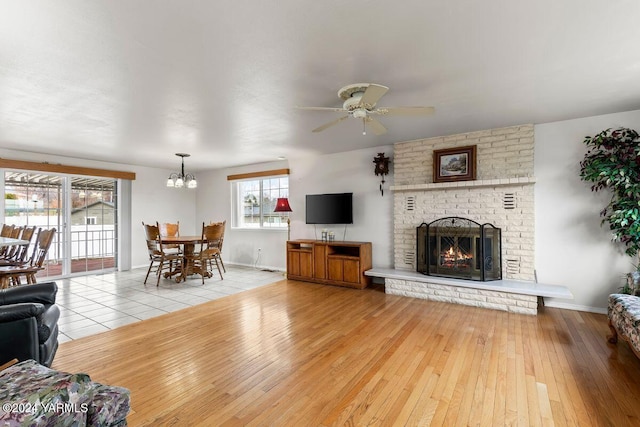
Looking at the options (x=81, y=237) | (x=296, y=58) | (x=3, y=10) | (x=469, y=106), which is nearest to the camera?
(x=3, y=10)

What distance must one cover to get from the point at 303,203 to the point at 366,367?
12.7ft

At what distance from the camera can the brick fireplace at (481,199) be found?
3725 millimetres

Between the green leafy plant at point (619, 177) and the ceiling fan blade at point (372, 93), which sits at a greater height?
the ceiling fan blade at point (372, 93)

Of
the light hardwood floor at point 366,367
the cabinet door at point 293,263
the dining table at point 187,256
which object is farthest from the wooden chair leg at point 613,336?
the dining table at point 187,256

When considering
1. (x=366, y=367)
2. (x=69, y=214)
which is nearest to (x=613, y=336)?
(x=366, y=367)

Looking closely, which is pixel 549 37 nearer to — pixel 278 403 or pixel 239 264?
pixel 278 403

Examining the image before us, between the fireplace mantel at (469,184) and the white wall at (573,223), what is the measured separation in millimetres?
214

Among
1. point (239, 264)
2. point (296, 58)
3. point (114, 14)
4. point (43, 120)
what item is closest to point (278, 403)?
point (296, 58)

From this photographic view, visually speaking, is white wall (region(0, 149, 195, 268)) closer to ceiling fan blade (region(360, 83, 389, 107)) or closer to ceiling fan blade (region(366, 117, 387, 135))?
ceiling fan blade (region(366, 117, 387, 135))

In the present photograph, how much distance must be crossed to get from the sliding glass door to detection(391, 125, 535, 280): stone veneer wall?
19.1 feet

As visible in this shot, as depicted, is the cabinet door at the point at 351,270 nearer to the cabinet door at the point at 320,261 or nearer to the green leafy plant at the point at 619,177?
the cabinet door at the point at 320,261

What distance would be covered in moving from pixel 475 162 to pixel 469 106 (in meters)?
1.14

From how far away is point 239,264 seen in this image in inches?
272

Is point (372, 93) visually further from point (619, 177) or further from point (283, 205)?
point (283, 205)
